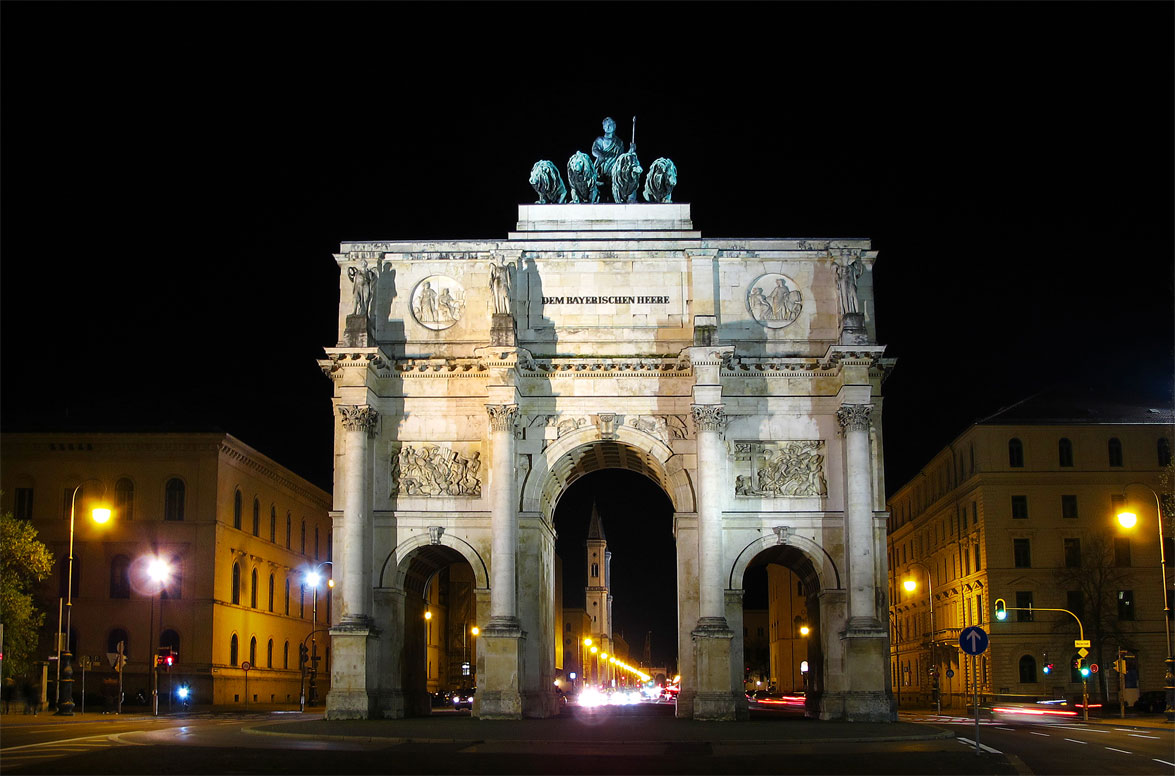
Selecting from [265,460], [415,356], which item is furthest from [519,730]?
[265,460]

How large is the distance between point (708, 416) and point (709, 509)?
2.71 meters

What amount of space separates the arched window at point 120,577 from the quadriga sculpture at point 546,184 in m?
28.1

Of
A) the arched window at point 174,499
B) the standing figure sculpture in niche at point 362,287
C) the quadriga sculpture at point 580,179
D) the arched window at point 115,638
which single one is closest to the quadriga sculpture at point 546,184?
the quadriga sculpture at point 580,179

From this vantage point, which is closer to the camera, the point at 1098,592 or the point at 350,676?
the point at 350,676

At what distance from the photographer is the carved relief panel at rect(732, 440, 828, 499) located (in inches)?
1591

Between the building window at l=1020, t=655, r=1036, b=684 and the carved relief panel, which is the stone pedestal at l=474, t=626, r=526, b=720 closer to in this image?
the carved relief panel

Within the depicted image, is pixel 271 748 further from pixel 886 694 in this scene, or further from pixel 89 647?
pixel 89 647

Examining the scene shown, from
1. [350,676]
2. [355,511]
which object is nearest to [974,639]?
[350,676]

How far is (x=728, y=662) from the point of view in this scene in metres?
37.9

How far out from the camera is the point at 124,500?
60.0 metres

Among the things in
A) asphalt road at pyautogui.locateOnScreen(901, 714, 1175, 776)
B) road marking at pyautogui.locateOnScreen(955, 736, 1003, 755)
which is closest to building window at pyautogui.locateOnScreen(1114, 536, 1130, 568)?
asphalt road at pyautogui.locateOnScreen(901, 714, 1175, 776)

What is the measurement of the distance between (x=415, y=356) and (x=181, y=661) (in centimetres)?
2457

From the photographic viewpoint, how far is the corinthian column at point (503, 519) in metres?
38.8

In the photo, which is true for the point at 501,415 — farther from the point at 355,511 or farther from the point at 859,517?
the point at 859,517
